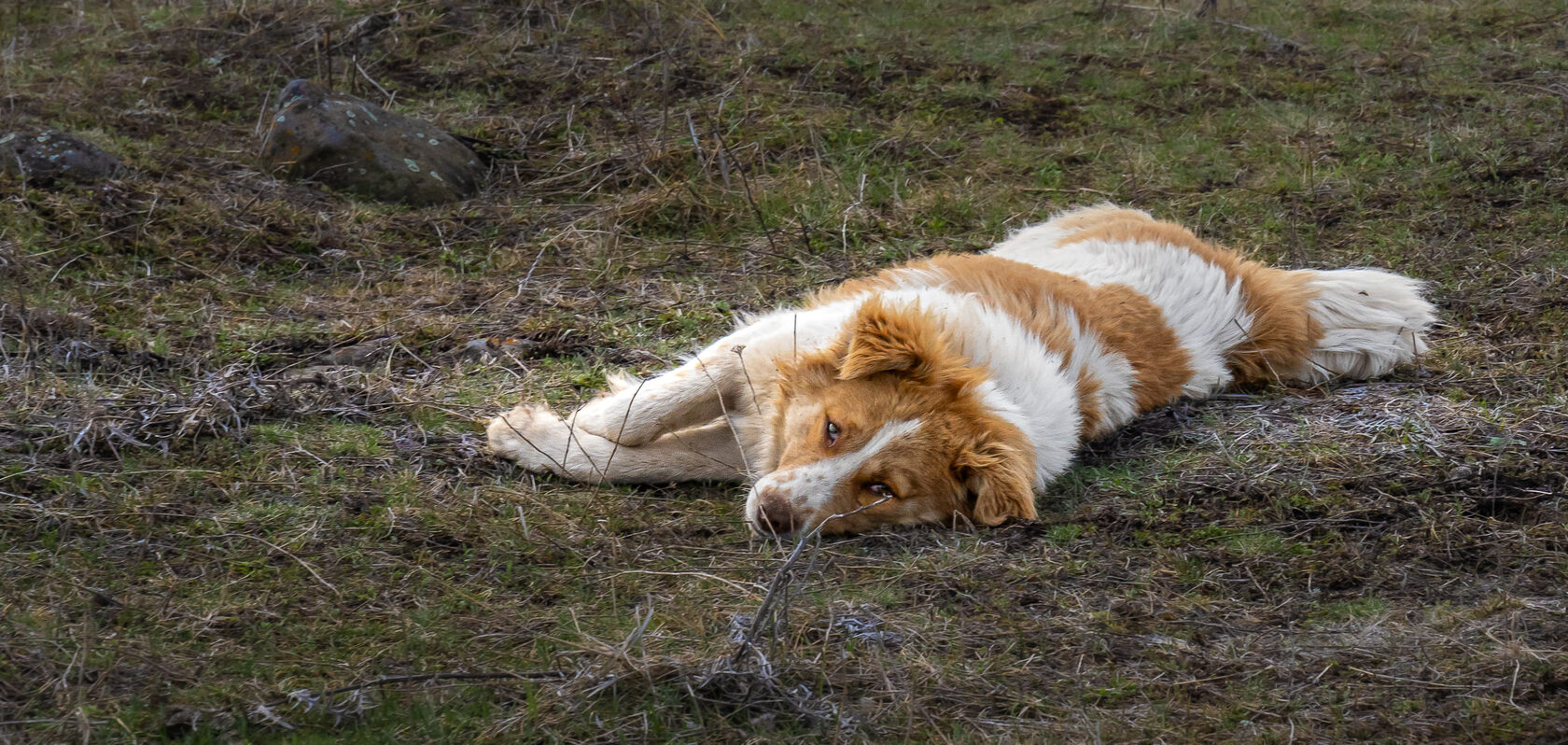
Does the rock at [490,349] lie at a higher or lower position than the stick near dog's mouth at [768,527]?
lower

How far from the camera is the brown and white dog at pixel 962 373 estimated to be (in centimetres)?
417

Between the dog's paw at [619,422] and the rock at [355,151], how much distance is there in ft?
10.5

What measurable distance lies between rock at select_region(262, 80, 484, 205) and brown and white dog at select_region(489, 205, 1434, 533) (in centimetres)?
300

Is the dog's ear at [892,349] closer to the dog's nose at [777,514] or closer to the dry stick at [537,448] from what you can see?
the dog's nose at [777,514]

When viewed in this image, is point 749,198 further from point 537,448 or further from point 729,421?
point 537,448

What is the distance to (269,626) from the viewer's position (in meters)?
3.23

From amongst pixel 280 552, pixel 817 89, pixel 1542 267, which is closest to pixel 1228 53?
pixel 817 89

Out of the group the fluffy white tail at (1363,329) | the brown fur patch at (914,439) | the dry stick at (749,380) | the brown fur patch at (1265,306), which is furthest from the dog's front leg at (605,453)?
the fluffy white tail at (1363,329)

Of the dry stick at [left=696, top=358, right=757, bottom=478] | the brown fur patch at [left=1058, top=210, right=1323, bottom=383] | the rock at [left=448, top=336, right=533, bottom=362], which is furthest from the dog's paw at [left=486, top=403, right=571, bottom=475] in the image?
the brown fur patch at [left=1058, top=210, right=1323, bottom=383]

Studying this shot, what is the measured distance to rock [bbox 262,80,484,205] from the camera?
23.9 feet

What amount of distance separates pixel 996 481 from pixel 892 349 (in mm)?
567

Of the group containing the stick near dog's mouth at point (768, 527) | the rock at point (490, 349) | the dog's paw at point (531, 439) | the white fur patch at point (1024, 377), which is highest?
the white fur patch at point (1024, 377)

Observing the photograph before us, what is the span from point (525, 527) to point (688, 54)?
6.16m

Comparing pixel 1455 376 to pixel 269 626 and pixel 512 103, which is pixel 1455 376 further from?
pixel 512 103
